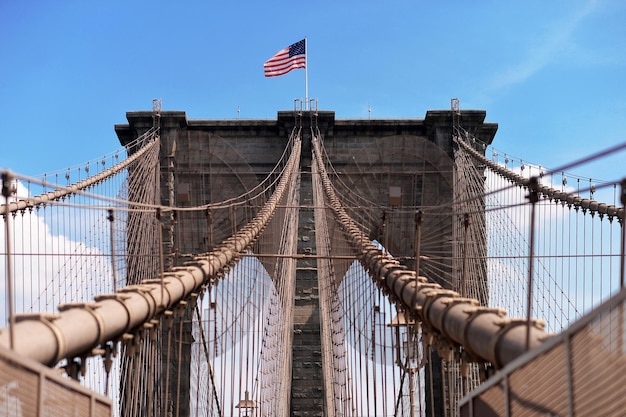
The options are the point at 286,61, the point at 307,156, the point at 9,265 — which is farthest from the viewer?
the point at 286,61

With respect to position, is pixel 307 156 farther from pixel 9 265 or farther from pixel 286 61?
pixel 9 265

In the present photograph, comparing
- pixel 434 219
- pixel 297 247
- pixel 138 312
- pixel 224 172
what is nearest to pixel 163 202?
pixel 224 172

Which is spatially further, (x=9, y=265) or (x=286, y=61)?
(x=286, y=61)

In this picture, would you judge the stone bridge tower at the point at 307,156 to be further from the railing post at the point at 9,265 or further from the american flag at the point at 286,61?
the railing post at the point at 9,265

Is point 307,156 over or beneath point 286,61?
beneath

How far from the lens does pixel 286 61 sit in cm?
2222

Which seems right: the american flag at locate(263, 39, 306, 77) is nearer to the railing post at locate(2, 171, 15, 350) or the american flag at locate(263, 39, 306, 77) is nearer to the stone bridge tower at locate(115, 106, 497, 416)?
the stone bridge tower at locate(115, 106, 497, 416)

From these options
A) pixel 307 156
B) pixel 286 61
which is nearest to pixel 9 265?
pixel 307 156

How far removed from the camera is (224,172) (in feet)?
65.2

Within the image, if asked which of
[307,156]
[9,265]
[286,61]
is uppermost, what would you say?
[286,61]

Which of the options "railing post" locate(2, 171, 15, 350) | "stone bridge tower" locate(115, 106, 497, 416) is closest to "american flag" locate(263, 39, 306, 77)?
"stone bridge tower" locate(115, 106, 497, 416)

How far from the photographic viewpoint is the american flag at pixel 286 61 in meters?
22.0

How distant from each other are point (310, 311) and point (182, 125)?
571 centimetres

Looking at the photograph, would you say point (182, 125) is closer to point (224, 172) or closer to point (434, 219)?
point (224, 172)
